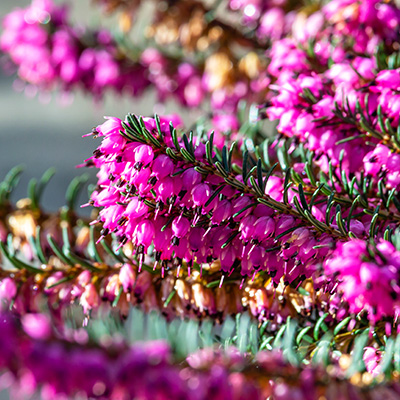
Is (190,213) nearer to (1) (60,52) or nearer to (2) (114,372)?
(2) (114,372)

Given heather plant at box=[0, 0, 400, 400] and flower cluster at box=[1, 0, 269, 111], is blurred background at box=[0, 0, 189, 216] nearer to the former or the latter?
flower cluster at box=[1, 0, 269, 111]

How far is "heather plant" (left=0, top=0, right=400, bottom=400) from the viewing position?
277mm

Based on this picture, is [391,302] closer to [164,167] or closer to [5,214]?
[164,167]

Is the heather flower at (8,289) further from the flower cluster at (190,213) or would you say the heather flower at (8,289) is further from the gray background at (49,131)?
the gray background at (49,131)

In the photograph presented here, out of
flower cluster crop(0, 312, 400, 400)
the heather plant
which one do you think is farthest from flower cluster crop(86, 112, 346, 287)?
flower cluster crop(0, 312, 400, 400)

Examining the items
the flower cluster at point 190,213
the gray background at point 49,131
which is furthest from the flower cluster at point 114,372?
the gray background at point 49,131

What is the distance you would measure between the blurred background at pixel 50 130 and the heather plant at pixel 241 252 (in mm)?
1077

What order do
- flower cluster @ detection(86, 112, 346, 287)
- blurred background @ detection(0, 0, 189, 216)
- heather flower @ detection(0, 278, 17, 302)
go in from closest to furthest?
1. flower cluster @ detection(86, 112, 346, 287)
2. heather flower @ detection(0, 278, 17, 302)
3. blurred background @ detection(0, 0, 189, 216)

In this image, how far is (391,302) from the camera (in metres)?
0.32

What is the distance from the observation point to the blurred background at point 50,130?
1739mm

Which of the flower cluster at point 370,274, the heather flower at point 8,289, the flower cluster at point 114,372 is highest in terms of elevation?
the flower cluster at point 370,274

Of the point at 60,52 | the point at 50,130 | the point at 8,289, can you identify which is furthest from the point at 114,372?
the point at 50,130

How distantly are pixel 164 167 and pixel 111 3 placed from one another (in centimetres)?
66

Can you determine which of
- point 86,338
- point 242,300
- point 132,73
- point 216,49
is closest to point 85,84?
point 132,73
